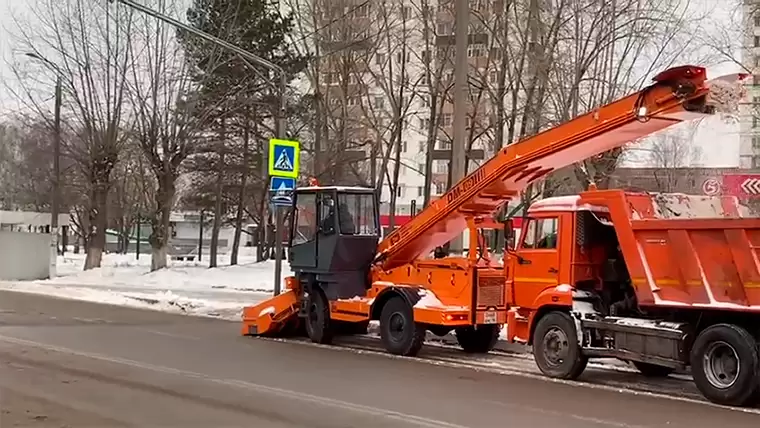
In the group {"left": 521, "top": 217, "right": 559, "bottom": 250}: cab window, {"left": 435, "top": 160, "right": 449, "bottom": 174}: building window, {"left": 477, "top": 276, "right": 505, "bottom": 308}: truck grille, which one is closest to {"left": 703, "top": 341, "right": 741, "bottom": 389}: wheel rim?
{"left": 521, "top": 217, "right": 559, "bottom": 250}: cab window

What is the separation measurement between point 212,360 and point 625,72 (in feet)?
73.5

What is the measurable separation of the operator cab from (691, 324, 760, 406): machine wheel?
283 inches

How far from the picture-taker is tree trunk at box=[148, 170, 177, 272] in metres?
39.1

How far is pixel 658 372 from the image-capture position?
14.8 metres

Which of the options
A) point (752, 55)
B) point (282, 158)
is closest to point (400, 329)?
point (282, 158)

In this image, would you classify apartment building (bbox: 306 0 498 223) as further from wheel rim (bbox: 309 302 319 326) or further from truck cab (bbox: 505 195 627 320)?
truck cab (bbox: 505 195 627 320)

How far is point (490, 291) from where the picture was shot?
1606cm

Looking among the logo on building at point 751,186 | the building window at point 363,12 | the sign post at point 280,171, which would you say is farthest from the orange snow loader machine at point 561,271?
the building window at point 363,12

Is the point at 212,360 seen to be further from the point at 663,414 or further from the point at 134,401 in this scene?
the point at 663,414

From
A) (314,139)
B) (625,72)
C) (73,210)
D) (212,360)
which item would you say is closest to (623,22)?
(625,72)

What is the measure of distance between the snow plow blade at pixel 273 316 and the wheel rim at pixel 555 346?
6.20m

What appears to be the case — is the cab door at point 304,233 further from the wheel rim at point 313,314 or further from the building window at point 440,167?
the building window at point 440,167

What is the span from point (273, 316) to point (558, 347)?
6.84 m

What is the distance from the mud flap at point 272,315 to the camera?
1911 cm
